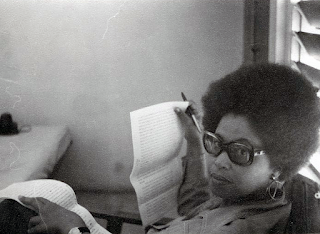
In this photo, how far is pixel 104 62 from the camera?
2.79 feet

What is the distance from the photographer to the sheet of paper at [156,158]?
0.87 metres

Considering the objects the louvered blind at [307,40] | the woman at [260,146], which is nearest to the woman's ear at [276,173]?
the woman at [260,146]

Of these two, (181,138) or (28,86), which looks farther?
(181,138)

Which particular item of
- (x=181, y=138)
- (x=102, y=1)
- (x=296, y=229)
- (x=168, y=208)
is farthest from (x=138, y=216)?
(x=102, y=1)

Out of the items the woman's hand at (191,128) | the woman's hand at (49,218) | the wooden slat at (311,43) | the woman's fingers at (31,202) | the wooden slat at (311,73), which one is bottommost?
the woman's hand at (49,218)

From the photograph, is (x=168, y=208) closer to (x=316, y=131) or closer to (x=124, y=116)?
(x=124, y=116)

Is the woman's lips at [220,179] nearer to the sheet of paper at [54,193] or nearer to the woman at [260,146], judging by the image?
the woman at [260,146]

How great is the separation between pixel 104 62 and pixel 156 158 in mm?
259

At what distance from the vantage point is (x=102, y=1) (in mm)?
796

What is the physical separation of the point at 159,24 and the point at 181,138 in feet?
0.95

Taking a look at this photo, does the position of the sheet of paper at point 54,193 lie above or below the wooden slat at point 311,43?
below

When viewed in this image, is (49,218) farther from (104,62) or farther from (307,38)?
(307,38)

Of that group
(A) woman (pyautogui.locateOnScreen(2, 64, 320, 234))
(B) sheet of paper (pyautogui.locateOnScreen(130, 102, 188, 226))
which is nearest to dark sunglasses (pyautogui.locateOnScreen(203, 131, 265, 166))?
(A) woman (pyautogui.locateOnScreen(2, 64, 320, 234))

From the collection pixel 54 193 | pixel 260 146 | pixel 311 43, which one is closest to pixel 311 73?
pixel 311 43
